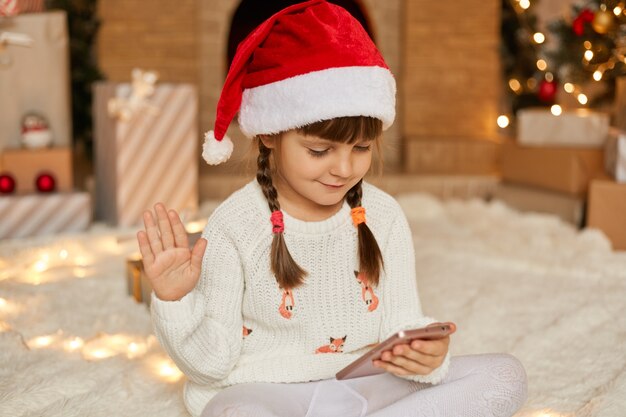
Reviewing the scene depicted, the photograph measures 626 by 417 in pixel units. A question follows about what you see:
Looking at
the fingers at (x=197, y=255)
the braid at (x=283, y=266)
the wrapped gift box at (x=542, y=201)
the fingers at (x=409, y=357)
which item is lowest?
the wrapped gift box at (x=542, y=201)

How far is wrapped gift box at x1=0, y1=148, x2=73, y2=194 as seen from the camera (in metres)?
2.43

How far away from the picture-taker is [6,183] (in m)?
2.35

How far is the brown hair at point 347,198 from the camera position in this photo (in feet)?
3.29

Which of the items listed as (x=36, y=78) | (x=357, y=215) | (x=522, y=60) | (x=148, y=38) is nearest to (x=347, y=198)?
(x=357, y=215)

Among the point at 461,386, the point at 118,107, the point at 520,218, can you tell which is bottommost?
the point at 520,218

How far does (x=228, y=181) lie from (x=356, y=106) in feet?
6.75

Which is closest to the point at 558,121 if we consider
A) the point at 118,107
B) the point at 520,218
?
the point at 520,218

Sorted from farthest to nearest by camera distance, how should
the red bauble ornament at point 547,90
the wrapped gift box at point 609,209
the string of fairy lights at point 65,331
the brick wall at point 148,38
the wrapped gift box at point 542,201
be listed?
the brick wall at point 148,38 < the red bauble ornament at point 547,90 < the wrapped gift box at point 542,201 < the wrapped gift box at point 609,209 < the string of fairy lights at point 65,331

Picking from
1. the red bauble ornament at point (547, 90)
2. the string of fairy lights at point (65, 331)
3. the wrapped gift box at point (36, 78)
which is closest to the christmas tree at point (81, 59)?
the wrapped gift box at point (36, 78)

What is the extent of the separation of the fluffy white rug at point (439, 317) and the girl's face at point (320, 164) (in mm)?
433

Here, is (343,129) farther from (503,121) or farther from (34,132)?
(503,121)

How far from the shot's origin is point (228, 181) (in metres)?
3.01

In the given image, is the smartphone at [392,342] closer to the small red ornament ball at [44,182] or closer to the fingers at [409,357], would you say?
the fingers at [409,357]

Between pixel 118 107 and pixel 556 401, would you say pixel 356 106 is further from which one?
pixel 118 107
